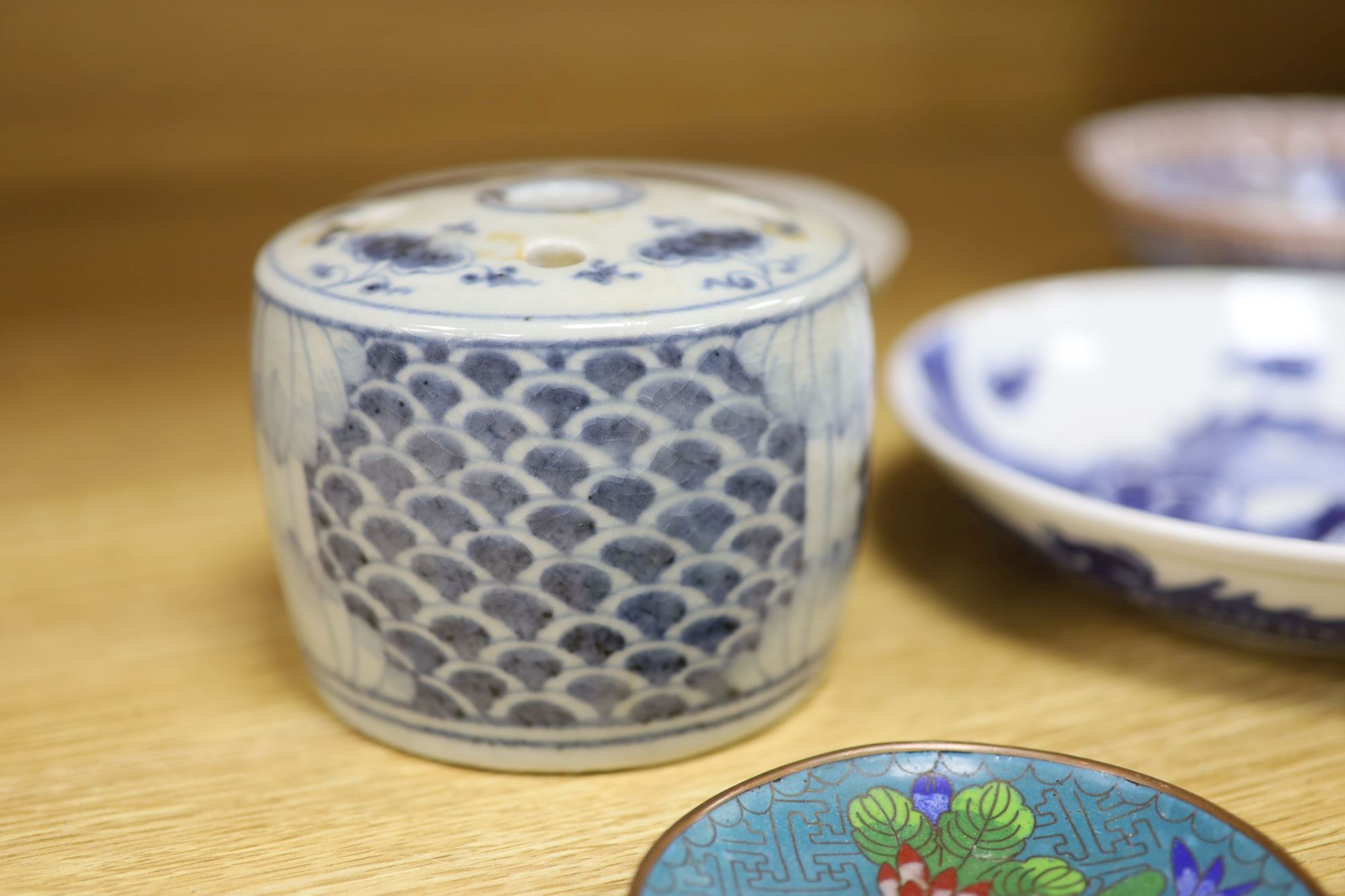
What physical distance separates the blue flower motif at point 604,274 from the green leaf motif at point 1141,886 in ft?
0.79

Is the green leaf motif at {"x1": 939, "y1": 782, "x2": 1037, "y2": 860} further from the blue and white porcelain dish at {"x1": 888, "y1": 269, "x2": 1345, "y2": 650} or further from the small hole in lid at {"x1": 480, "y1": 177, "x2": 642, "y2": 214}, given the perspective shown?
the small hole in lid at {"x1": 480, "y1": 177, "x2": 642, "y2": 214}

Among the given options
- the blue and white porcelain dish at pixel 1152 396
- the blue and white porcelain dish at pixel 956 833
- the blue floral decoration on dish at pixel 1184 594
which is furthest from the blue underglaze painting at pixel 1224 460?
the blue and white porcelain dish at pixel 956 833

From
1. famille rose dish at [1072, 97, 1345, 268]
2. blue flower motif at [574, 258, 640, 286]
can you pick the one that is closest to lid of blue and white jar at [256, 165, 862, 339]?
blue flower motif at [574, 258, 640, 286]

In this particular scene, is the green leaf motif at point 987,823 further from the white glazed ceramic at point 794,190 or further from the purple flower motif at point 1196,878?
the white glazed ceramic at point 794,190

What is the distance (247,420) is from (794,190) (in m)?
0.42

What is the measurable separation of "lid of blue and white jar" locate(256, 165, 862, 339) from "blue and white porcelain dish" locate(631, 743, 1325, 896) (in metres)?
0.15

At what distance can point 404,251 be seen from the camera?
1.50 ft

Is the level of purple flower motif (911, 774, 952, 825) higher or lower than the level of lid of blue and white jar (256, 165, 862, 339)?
lower

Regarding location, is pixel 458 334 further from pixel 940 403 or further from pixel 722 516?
pixel 940 403

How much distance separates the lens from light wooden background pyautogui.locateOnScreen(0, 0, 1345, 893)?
0.48 metres

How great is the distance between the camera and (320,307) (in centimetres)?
44

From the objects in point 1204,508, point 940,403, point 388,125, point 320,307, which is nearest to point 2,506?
point 320,307

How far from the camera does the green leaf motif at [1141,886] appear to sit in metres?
0.40

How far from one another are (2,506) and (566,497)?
44 cm
